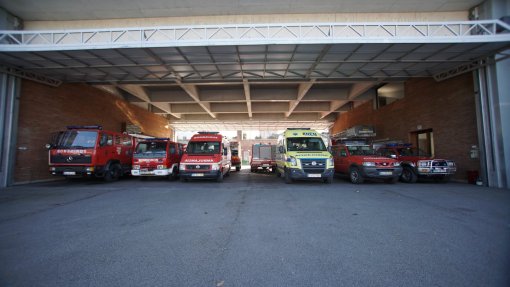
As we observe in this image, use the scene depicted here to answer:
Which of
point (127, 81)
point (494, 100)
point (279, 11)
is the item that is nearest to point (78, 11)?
point (127, 81)

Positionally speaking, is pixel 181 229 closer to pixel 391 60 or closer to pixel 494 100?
pixel 391 60

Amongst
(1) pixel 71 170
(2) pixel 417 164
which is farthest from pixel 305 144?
(1) pixel 71 170

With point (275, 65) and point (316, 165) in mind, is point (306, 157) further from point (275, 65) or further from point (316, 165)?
point (275, 65)

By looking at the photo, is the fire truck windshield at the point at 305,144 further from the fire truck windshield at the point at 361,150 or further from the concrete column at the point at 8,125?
the concrete column at the point at 8,125

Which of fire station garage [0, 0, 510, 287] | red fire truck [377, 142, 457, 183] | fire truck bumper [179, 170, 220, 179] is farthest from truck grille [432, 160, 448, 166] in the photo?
fire truck bumper [179, 170, 220, 179]

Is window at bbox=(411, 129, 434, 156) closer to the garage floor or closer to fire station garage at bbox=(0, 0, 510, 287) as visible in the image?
fire station garage at bbox=(0, 0, 510, 287)

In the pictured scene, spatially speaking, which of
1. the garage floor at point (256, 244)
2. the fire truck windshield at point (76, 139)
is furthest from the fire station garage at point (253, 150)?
the fire truck windshield at point (76, 139)

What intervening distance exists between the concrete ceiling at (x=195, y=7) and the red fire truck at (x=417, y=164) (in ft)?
23.0

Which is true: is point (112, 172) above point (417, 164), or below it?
below

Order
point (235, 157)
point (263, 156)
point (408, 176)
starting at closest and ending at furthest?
point (408, 176) → point (263, 156) → point (235, 157)

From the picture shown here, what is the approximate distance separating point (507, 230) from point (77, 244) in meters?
7.53

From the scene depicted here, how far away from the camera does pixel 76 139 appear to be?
10617 millimetres

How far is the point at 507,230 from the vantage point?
4.20 meters

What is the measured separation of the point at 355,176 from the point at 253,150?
906cm
